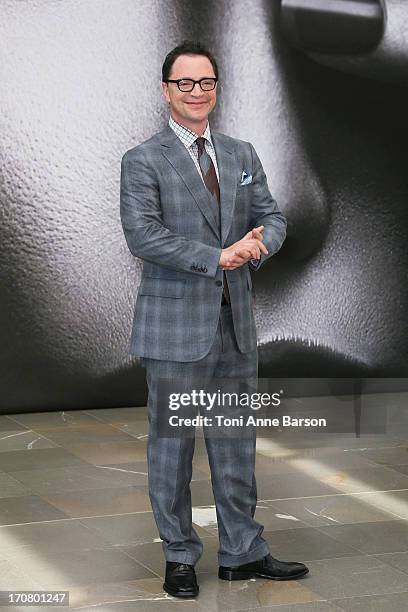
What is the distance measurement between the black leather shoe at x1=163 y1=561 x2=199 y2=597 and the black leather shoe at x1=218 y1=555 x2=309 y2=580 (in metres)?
0.14

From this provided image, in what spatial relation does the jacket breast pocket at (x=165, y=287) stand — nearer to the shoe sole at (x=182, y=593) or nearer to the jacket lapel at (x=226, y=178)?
the jacket lapel at (x=226, y=178)

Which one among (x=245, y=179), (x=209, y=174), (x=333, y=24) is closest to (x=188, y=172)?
(x=209, y=174)

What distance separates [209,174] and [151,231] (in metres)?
0.29

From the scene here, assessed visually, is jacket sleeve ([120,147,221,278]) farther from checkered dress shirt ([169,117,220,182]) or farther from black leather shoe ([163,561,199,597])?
black leather shoe ([163,561,199,597])

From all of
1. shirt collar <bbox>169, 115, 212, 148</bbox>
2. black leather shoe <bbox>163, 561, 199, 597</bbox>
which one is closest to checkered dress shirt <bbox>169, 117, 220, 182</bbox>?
shirt collar <bbox>169, 115, 212, 148</bbox>

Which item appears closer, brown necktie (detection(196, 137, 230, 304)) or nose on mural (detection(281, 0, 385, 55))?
brown necktie (detection(196, 137, 230, 304))

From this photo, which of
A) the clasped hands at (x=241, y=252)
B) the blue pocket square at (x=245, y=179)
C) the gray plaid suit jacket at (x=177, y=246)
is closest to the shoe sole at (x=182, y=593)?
the gray plaid suit jacket at (x=177, y=246)

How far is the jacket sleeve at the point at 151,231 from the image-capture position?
3320 millimetres

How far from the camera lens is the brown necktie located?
3.46 metres

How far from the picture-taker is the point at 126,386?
6344 mm

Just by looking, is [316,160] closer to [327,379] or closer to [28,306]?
[327,379]

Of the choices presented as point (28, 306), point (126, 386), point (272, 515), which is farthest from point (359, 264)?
point (272, 515)

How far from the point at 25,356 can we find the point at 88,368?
36 centimetres

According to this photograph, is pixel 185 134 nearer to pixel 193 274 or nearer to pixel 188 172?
pixel 188 172
